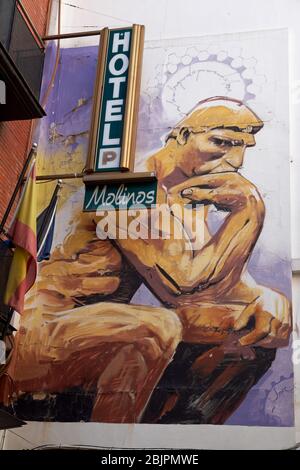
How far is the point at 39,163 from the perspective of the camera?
13547 mm

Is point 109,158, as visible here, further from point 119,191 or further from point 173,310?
point 173,310

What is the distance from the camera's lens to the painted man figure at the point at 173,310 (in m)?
11.2

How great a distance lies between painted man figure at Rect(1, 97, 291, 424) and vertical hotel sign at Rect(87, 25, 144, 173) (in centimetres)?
87

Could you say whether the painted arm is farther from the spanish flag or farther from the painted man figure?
the spanish flag

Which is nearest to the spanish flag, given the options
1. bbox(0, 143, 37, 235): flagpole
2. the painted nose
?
bbox(0, 143, 37, 235): flagpole

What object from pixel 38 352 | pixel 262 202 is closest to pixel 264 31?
pixel 262 202

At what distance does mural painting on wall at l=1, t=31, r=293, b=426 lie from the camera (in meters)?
11.2

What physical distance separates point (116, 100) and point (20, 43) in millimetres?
2219

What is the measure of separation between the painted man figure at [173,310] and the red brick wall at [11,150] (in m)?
1.36

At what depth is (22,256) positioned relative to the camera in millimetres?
10688

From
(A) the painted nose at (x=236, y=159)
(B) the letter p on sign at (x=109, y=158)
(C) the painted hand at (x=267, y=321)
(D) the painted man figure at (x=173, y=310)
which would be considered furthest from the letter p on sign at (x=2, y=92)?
(C) the painted hand at (x=267, y=321)

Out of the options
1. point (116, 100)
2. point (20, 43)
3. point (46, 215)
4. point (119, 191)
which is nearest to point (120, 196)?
point (119, 191)

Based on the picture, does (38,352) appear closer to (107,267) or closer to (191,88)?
(107,267)
